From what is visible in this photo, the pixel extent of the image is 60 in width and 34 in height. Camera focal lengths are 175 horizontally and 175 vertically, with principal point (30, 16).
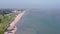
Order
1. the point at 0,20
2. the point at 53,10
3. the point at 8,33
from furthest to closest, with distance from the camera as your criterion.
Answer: the point at 53,10 → the point at 0,20 → the point at 8,33

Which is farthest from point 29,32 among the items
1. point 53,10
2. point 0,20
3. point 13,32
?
point 53,10

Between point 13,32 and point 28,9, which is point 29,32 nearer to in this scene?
point 13,32

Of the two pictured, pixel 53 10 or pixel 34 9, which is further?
pixel 34 9

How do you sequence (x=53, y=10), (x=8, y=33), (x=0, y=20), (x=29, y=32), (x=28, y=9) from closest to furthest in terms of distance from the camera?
(x=8, y=33) → (x=29, y=32) → (x=0, y=20) → (x=53, y=10) → (x=28, y=9)

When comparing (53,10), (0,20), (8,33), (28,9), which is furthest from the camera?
(28,9)

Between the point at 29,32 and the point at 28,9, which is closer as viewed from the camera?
the point at 29,32

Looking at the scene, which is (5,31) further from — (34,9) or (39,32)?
(34,9)

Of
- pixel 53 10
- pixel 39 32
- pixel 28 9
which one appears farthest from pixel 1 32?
pixel 28 9

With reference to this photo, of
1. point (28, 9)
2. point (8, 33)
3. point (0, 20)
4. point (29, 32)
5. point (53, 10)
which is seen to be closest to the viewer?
point (8, 33)
